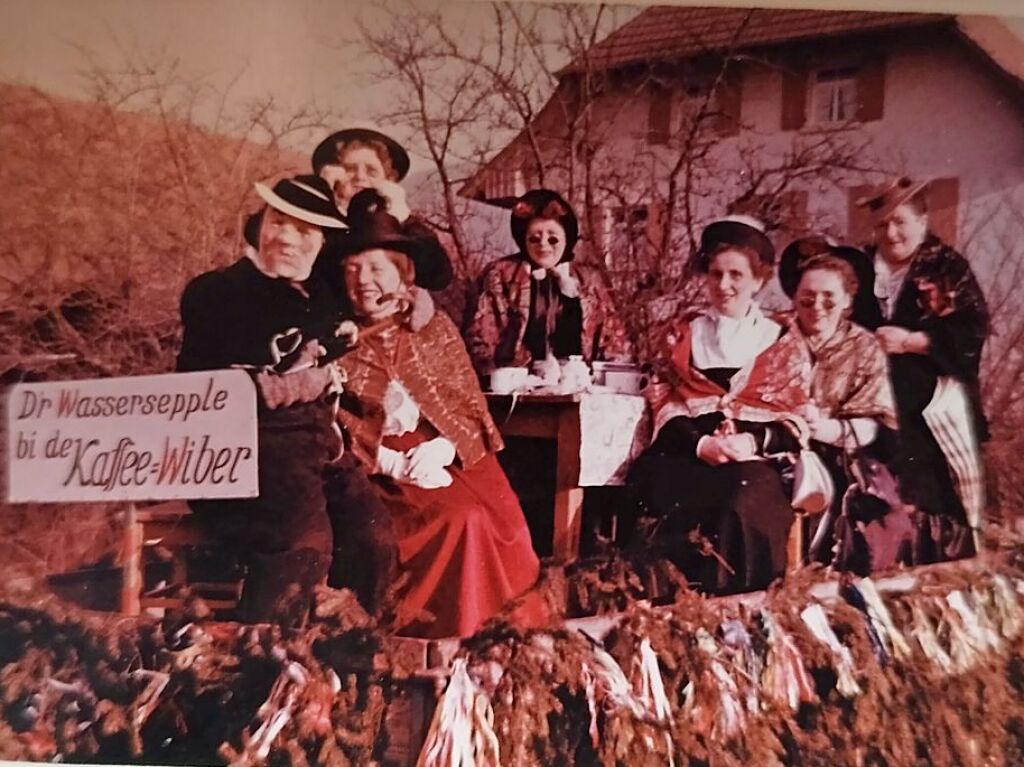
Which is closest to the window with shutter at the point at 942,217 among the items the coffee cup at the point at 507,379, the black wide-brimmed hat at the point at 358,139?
the coffee cup at the point at 507,379

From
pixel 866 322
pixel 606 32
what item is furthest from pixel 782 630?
pixel 606 32

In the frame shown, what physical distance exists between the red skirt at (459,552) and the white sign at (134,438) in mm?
223

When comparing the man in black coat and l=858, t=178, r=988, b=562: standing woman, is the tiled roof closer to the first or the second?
l=858, t=178, r=988, b=562: standing woman

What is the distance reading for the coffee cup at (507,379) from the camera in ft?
4.22

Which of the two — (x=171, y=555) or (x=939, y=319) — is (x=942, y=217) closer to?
(x=939, y=319)

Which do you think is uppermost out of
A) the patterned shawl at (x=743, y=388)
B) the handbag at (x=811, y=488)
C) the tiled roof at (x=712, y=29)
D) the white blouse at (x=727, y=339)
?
the tiled roof at (x=712, y=29)

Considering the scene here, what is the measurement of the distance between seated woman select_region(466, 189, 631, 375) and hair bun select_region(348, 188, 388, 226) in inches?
7.0

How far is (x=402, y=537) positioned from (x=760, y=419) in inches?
20.0

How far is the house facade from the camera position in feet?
4.24

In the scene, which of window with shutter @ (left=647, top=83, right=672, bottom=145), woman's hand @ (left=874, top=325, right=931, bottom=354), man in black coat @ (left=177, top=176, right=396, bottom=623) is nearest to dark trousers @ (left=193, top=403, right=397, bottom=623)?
man in black coat @ (left=177, top=176, right=396, bottom=623)

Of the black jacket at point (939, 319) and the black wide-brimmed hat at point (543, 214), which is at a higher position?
the black wide-brimmed hat at point (543, 214)

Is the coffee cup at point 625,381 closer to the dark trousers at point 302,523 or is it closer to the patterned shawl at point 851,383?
the patterned shawl at point 851,383

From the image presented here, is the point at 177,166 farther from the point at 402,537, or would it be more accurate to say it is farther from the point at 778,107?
the point at 778,107

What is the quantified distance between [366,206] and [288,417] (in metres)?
0.31
